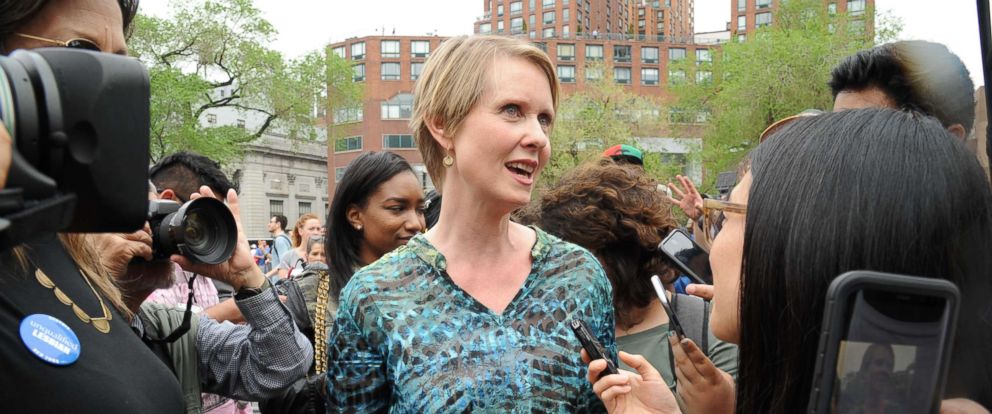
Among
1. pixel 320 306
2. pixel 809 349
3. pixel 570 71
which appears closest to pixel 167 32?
pixel 320 306

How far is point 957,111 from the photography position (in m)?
2.79

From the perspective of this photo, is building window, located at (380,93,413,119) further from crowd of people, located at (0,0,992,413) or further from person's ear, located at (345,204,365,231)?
crowd of people, located at (0,0,992,413)

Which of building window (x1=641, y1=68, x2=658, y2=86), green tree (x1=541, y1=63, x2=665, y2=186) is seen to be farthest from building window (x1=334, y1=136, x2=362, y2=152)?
building window (x1=641, y1=68, x2=658, y2=86)

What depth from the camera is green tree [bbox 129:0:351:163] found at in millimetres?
29516

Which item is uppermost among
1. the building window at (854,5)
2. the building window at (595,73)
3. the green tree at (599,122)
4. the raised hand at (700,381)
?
the building window at (854,5)

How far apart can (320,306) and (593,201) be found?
1426mm

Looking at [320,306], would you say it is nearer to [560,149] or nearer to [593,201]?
[593,201]

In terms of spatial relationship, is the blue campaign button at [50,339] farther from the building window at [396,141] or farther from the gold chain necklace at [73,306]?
the building window at [396,141]

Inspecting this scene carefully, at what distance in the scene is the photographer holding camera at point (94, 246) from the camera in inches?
38.0

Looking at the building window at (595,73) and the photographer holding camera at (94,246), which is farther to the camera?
the building window at (595,73)

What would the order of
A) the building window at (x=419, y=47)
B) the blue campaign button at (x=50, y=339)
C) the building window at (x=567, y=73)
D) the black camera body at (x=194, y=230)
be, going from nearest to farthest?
the blue campaign button at (x=50, y=339) < the black camera body at (x=194, y=230) < the building window at (x=419, y=47) < the building window at (x=567, y=73)

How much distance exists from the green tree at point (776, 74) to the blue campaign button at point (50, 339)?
1169 inches

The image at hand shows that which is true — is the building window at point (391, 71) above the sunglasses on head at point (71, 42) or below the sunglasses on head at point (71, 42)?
above

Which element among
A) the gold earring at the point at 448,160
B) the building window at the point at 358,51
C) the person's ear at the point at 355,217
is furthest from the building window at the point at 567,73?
the gold earring at the point at 448,160
